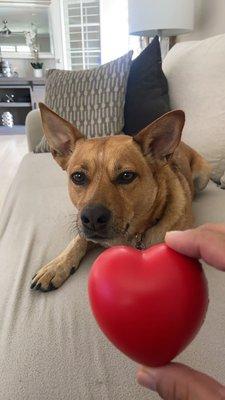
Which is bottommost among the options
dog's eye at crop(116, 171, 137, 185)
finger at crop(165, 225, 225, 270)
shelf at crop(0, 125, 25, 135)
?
shelf at crop(0, 125, 25, 135)

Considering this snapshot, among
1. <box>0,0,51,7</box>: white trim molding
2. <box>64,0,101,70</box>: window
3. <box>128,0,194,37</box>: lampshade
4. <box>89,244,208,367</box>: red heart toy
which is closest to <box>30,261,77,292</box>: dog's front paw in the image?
<box>89,244,208,367</box>: red heart toy

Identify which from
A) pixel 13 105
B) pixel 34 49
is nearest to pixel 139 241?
pixel 13 105

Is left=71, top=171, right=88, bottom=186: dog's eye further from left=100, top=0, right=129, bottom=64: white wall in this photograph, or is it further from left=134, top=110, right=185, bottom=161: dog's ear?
left=100, top=0, right=129, bottom=64: white wall

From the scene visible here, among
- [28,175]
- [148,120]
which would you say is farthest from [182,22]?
[28,175]

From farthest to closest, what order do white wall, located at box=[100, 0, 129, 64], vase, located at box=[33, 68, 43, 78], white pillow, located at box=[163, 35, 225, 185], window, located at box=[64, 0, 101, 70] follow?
1. vase, located at box=[33, 68, 43, 78]
2. window, located at box=[64, 0, 101, 70]
3. white wall, located at box=[100, 0, 129, 64]
4. white pillow, located at box=[163, 35, 225, 185]

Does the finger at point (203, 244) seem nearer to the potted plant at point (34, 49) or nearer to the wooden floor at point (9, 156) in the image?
the wooden floor at point (9, 156)

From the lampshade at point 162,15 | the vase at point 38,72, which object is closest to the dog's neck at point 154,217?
the lampshade at point 162,15

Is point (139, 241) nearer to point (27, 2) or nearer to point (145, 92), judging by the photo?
point (145, 92)
